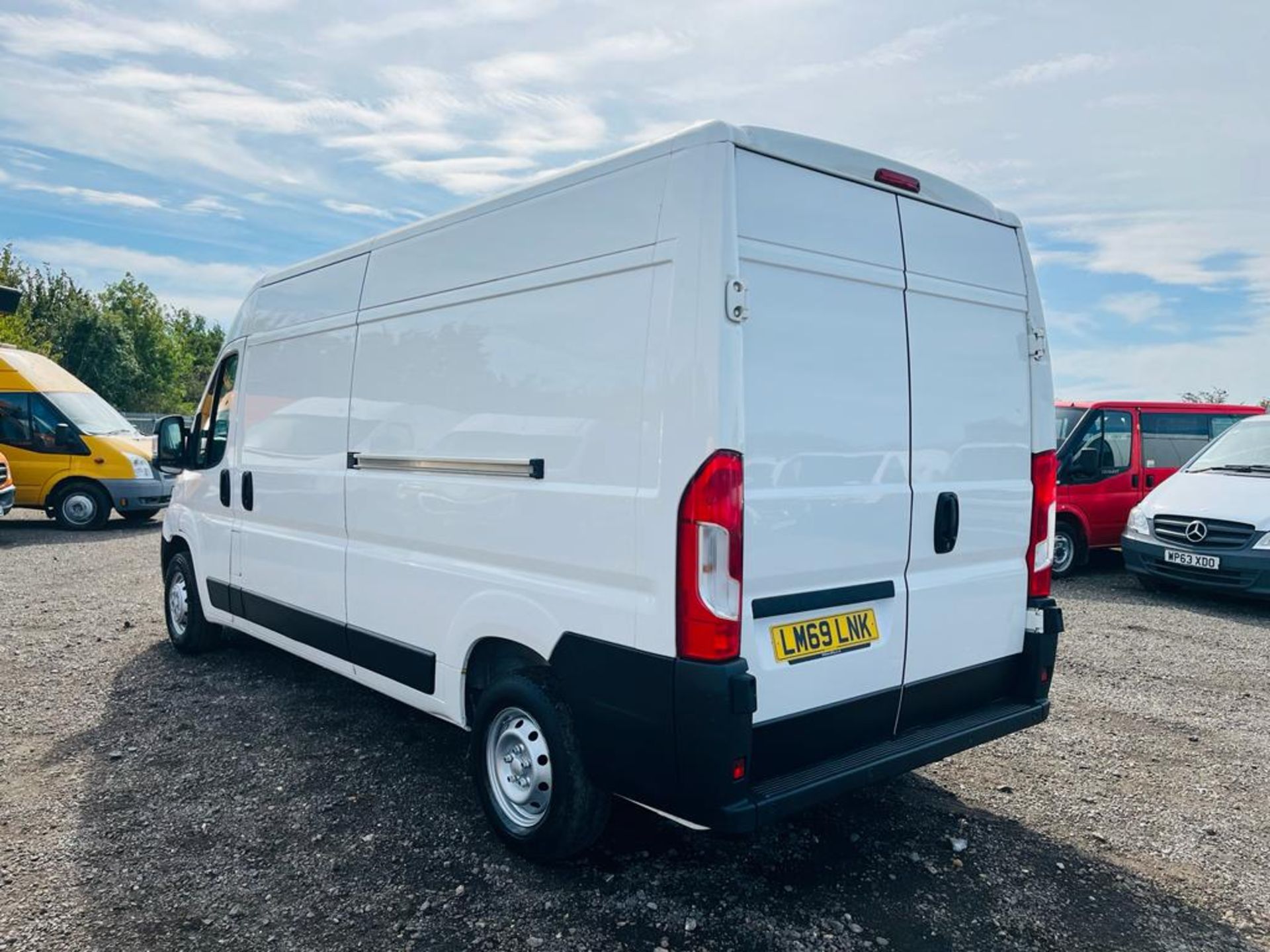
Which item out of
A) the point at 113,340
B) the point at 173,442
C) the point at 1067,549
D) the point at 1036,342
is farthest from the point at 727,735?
the point at 113,340

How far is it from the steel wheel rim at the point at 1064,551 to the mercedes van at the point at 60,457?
1267 centimetres

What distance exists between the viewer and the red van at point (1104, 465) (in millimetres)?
10367

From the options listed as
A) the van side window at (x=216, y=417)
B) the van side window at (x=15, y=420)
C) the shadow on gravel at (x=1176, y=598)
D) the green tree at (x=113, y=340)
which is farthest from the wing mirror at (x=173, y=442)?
the green tree at (x=113, y=340)

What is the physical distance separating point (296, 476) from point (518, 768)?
2212 millimetres

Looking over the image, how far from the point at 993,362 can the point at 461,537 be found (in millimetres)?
2324

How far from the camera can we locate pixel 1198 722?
17.7 ft

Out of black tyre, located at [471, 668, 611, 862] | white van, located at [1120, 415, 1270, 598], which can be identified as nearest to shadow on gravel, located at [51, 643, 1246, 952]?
black tyre, located at [471, 668, 611, 862]

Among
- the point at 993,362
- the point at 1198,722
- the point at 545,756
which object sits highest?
the point at 993,362

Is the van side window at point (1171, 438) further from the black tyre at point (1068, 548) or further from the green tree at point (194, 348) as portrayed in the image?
the green tree at point (194, 348)

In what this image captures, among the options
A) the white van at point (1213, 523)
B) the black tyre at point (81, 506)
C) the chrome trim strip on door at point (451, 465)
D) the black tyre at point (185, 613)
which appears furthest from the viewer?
the black tyre at point (81, 506)

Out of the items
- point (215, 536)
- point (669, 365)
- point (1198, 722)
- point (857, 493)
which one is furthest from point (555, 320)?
point (1198, 722)

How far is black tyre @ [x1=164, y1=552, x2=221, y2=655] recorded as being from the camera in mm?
6293

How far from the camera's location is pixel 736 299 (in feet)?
9.32

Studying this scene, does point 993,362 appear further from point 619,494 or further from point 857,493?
point 619,494
